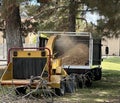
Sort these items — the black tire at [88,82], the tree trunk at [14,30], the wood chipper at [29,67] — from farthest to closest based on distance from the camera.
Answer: the tree trunk at [14,30]
the black tire at [88,82]
the wood chipper at [29,67]

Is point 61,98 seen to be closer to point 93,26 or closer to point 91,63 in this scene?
point 91,63

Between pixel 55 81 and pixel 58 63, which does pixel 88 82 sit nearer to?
pixel 58 63

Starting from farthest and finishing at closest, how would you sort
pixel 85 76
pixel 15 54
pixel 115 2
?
pixel 85 76, pixel 15 54, pixel 115 2

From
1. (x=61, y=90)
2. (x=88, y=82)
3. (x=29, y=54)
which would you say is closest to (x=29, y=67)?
(x=29, y=54)

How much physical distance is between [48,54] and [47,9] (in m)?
13.7

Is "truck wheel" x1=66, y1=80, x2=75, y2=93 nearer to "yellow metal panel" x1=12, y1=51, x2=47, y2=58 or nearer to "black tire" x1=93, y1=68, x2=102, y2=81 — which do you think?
"yellow metal panel" x1=12, y1=51, x2=47, y2=58

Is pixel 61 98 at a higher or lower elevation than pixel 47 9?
lower

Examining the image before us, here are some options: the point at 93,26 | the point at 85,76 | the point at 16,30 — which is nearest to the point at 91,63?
the point at 85,76

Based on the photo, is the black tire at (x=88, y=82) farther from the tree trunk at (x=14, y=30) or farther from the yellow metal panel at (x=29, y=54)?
the yellow metal panel at (x=29, y=54)

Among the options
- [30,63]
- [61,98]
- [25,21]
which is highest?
[25,21]

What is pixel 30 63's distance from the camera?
53.1 feet

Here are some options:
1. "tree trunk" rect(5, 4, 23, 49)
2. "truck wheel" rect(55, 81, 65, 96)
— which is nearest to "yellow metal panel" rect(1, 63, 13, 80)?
"truck wheel" rect(55, 81, 65, 96)

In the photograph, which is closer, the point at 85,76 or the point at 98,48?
the point at 85,76

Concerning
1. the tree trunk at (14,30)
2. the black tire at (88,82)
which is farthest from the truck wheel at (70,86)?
the tree trunk at (14,30)
